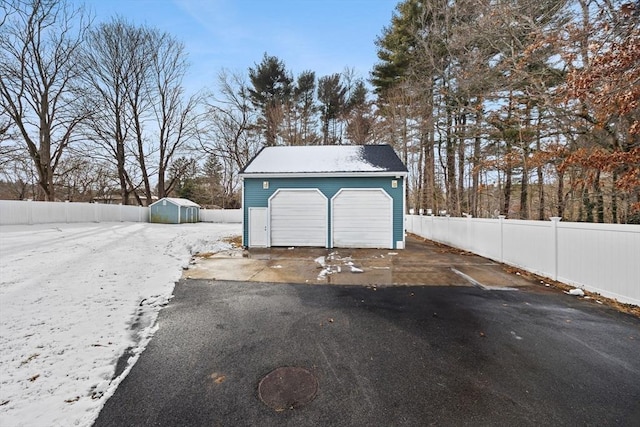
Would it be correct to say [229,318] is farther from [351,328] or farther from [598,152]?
[598,152]

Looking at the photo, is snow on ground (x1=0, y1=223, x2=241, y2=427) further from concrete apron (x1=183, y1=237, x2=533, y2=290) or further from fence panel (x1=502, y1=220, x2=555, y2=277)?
fence panel (x1=502, y1=220, x2=555, y2=277)

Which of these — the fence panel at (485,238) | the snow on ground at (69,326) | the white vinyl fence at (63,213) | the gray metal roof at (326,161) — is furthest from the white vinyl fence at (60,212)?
the fence panel at (485,238)

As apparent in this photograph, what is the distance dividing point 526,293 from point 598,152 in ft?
14.0

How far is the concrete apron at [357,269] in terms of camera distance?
5.76 m

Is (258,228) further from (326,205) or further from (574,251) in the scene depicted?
(574,251)

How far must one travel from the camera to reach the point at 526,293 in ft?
16.1

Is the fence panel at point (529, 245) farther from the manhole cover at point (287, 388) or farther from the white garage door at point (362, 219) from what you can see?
the manhole cover at point (287, 388)

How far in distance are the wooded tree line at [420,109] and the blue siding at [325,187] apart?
367 cm

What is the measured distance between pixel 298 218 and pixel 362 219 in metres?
2.49

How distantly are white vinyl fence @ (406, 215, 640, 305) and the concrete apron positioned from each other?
527 mm

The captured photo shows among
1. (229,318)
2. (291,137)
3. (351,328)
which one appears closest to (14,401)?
(229,318)

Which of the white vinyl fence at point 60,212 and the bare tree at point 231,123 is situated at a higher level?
the bare tree at point 231,123

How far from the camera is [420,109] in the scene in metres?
16.2

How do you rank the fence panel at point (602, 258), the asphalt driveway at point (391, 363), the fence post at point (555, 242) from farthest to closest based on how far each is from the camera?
the fence post at point (555, 242)
the fence panel at point (602, 258)
the asphalt driveway at point (391, 363)
